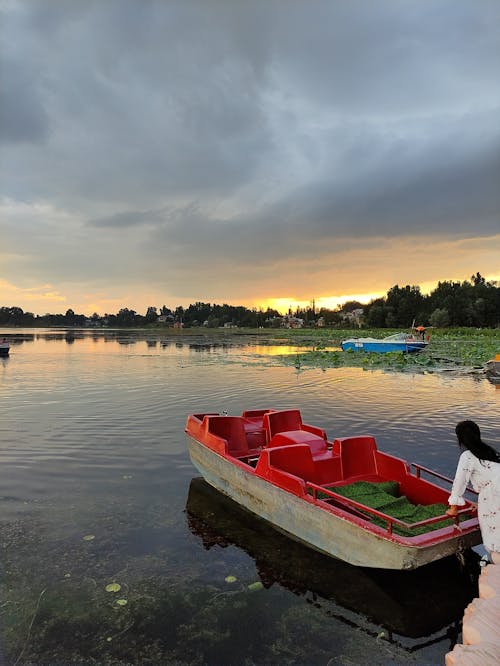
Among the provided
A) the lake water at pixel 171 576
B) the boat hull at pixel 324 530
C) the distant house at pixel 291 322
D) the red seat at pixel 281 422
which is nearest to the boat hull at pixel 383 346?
the lake water at pixel 171 576

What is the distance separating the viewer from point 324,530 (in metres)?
7.10

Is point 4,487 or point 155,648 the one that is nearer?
point 155,648

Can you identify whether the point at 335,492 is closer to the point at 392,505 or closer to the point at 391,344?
the point at 392,505

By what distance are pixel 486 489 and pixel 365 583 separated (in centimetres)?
240

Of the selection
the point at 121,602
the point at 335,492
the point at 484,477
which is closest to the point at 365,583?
the point at 335,492

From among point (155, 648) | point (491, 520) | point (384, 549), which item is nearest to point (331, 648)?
point (384, 549)

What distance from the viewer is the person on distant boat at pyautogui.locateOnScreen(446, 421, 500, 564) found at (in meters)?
5.94

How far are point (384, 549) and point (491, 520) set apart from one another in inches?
56.5

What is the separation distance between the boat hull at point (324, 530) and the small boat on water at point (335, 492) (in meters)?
0.02

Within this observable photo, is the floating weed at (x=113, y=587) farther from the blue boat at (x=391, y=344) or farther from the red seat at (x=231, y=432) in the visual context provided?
the blue boat at (x=391, y=344)

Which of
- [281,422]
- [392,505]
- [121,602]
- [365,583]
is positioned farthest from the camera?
[281,422]

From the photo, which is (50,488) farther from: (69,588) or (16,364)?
(16,364)

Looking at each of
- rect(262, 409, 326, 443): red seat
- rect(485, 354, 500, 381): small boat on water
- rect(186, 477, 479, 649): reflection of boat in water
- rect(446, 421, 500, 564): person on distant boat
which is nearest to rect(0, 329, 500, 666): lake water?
rect(186, 477, 479, 649): reflection of boat in water

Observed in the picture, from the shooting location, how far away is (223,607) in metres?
6.36
